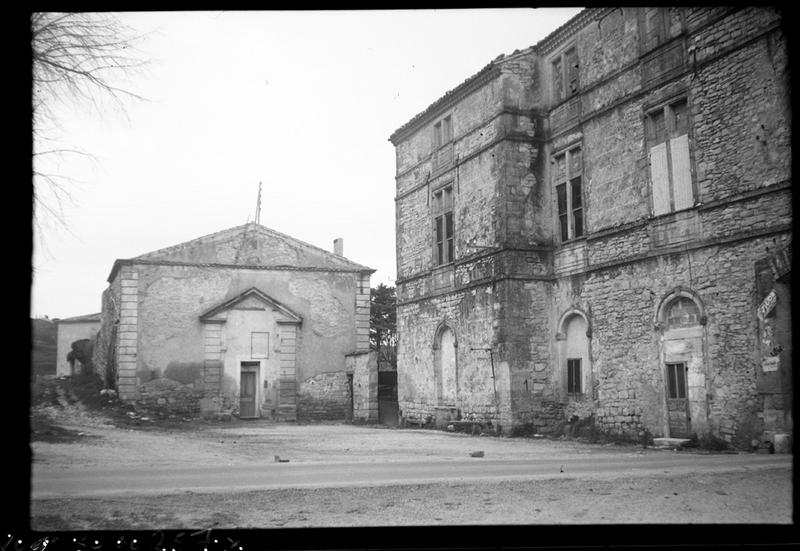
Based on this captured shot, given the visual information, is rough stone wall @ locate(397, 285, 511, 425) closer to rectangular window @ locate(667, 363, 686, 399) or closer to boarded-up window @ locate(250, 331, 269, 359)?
rectangular window @ locate(667, 363, 686, 399)

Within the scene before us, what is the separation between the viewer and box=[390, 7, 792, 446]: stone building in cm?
1168

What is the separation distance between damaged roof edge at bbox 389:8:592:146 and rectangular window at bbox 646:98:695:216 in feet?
10.7

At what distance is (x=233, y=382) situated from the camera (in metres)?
24.6

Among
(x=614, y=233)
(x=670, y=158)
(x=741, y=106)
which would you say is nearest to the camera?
(x=741, y=106)

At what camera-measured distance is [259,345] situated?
991 inches

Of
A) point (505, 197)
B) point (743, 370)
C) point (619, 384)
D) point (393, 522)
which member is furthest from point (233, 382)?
point (393, 522)

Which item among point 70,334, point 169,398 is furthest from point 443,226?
point 70,334

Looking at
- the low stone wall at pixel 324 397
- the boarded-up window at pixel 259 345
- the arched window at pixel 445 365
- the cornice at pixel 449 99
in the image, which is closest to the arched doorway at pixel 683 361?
the arched window at pixel 445 365

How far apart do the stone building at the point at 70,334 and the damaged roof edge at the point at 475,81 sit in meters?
19.1

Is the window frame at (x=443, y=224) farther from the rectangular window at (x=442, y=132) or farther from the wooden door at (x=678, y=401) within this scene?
the wooden door at (x=678, y=401)

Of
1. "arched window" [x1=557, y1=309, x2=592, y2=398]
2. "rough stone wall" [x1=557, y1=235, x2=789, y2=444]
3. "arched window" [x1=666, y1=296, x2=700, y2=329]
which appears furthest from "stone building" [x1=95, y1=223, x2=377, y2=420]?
"arched window" [x1=666, y1=296, x2=700, y2=329]

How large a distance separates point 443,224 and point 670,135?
768 cm

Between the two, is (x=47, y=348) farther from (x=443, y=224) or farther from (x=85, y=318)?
(x=443, y=224)

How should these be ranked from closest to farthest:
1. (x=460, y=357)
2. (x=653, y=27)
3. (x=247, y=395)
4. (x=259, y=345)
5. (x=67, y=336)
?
(x=653, y=27) → (x=460, y=357) → (x=247, y=395) → (x=259, y=345) → (x=67, y=336)
